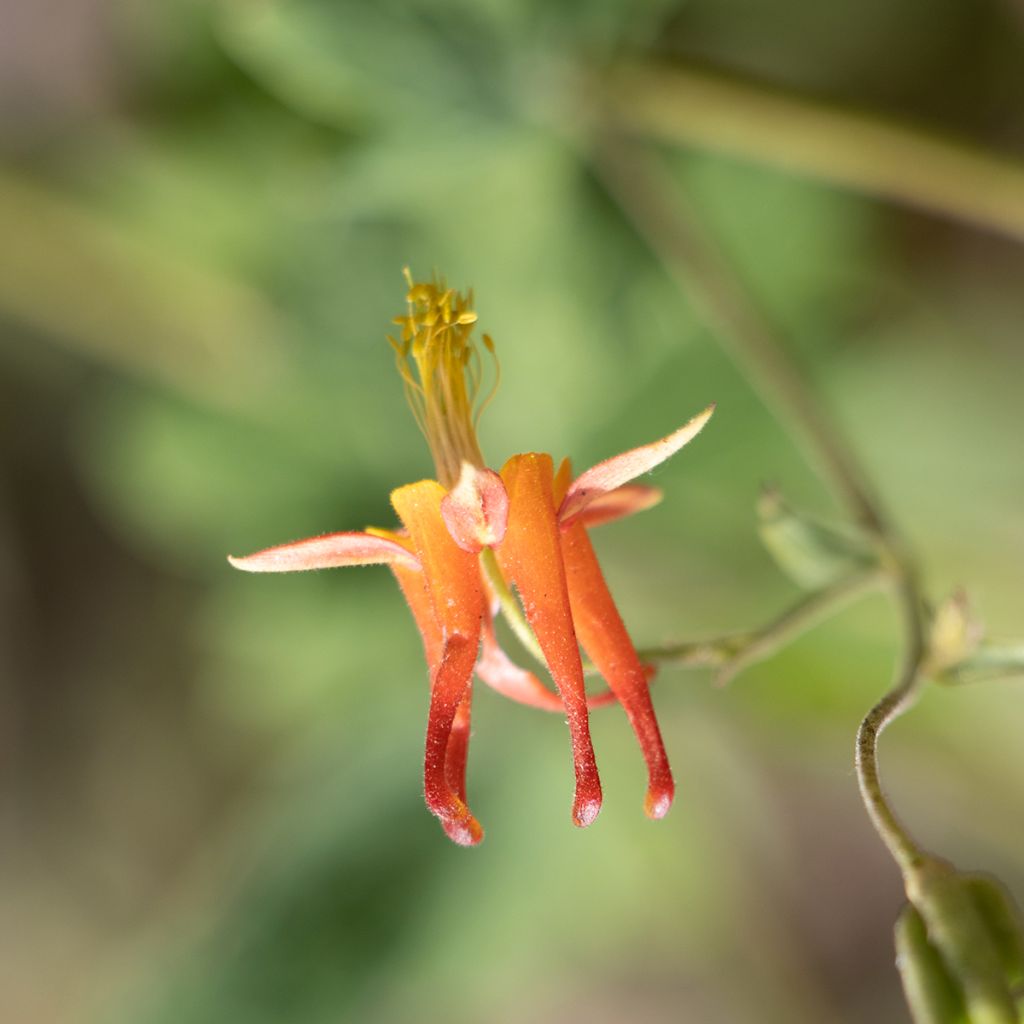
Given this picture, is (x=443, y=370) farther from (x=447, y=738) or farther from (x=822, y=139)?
(x=822, y=139)

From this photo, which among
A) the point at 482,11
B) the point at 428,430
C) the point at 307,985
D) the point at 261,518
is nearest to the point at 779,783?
the point at 307,985

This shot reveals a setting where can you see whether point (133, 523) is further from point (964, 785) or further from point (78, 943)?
point (964, 785)

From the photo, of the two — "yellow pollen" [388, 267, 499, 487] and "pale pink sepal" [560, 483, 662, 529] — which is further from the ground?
"yellow pollen" [388, 267, 499, 487]

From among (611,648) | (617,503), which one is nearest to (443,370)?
(617,503)

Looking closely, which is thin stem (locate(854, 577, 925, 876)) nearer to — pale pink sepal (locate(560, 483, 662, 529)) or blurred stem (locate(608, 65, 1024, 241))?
pale pink sepal (locate(560, 483, 662, 529))

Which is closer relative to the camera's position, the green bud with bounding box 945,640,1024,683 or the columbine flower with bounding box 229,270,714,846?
the columbine flower with bounding box 229,270,714,846

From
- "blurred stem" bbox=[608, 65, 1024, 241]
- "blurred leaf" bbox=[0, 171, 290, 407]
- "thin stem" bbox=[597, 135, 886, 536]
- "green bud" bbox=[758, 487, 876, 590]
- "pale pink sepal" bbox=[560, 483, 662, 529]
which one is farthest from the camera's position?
"blurred leaf" bbox=[0, 171, 290, 407]

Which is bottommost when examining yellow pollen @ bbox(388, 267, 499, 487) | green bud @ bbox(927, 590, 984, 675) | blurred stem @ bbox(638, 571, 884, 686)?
green bud @ bbox(927, 590, 984, 675)

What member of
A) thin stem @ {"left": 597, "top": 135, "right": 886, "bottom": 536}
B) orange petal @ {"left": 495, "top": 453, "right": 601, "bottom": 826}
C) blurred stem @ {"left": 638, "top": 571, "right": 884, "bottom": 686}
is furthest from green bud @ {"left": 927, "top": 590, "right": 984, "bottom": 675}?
orange petal @ {"left": 495, "top": 453, "right": 601, "bottom": 826}
